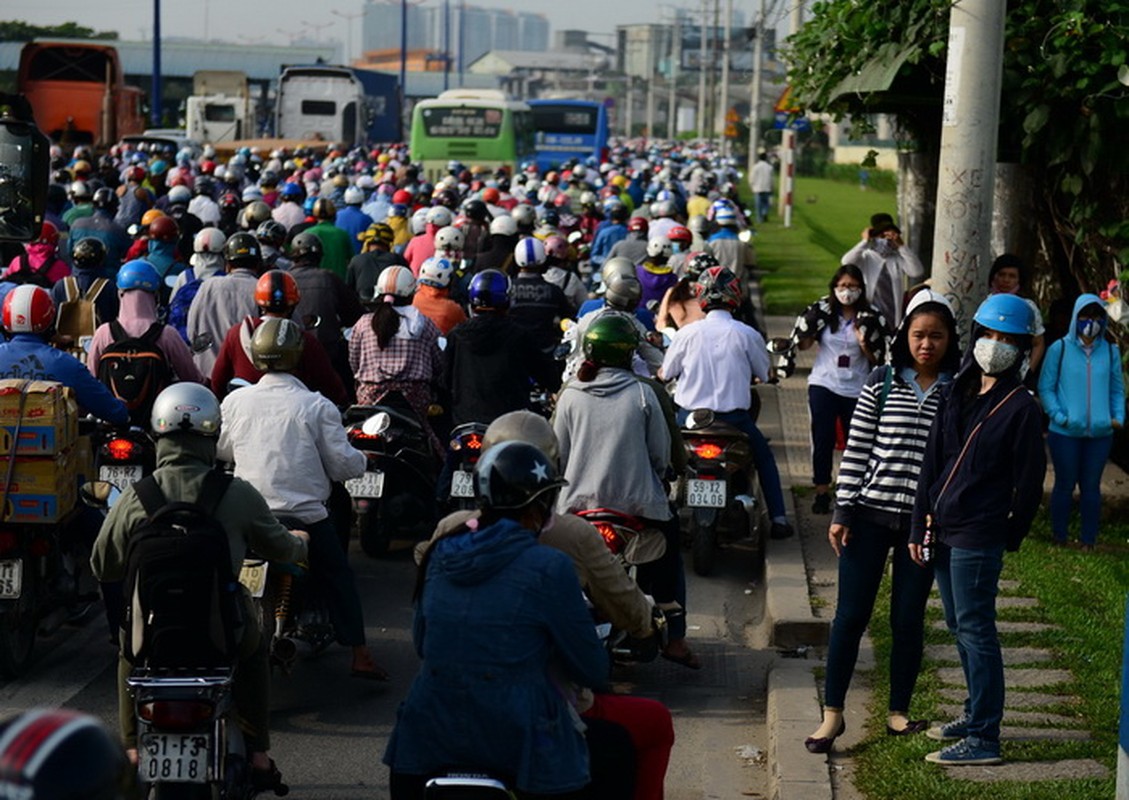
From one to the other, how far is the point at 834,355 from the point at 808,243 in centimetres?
2942

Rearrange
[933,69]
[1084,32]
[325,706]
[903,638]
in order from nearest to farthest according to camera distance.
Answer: [903,638], [325,706], [1084,32], [933,69]

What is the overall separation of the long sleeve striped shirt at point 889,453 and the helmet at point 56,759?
4.60 meters

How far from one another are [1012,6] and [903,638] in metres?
6.09

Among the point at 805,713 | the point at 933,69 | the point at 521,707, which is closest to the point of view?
the point at 521,707

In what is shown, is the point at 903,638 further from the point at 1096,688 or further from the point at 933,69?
the point at 933,69

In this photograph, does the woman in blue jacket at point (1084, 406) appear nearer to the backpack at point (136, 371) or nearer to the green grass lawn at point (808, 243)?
the backpack at point (136, 371)

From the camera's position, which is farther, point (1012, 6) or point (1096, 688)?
point (1012, 6)

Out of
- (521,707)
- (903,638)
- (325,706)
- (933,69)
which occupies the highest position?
(933,69)

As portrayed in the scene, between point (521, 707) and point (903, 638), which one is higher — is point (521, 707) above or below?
above

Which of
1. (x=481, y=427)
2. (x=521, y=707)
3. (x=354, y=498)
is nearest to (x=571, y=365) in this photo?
(x=481, y=427)

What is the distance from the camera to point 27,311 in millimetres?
9039

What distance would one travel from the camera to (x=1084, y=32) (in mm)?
11555

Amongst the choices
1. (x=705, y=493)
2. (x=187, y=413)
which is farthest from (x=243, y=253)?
(x=187, y=413)

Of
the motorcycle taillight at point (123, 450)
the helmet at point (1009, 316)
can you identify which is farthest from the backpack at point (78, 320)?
the helmet at point (1009, 316)
